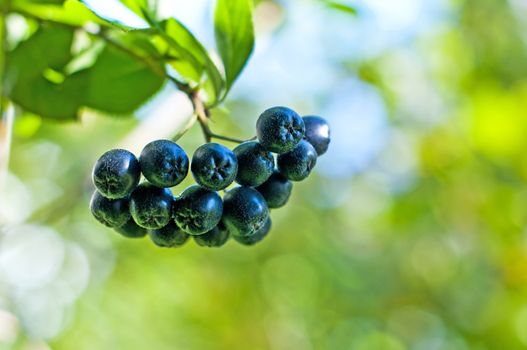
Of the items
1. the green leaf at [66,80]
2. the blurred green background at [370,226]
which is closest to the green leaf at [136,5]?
the green leaf at [66,80]

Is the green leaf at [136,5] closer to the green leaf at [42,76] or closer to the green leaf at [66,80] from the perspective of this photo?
the green leaf at [66,80]

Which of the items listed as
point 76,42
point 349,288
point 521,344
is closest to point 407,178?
point 349,288

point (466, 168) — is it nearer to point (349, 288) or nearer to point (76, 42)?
point (349, 288)

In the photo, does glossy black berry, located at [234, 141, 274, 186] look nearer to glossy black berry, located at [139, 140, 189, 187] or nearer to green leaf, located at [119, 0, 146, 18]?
glossy black berry, located at [139, 140, 189, 187]

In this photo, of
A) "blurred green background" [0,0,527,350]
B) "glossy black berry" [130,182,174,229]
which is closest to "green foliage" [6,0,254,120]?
"glossy black berry" [130,182,174,229]

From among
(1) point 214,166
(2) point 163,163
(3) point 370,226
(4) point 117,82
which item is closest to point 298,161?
(1) point 214,166

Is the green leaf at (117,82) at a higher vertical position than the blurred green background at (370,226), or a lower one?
higher
